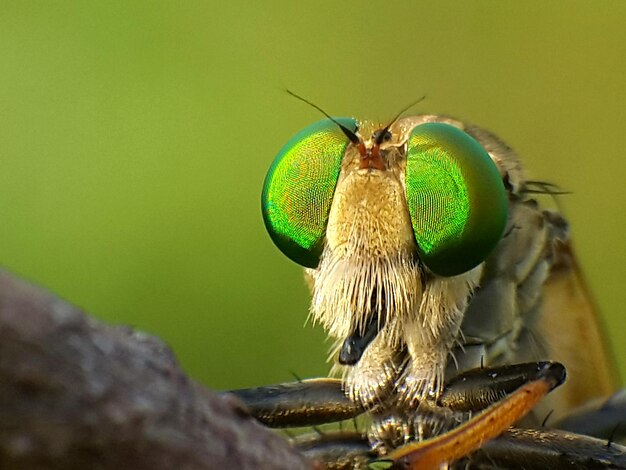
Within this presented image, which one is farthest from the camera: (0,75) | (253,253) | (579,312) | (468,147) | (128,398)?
(0,75)

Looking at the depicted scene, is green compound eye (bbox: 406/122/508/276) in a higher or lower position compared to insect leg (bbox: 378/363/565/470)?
higher

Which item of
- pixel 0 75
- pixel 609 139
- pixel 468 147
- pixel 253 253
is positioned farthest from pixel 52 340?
pixel 609 139

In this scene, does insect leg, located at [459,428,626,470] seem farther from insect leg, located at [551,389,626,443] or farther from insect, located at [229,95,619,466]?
insect leg, located at [551,389,626,443]

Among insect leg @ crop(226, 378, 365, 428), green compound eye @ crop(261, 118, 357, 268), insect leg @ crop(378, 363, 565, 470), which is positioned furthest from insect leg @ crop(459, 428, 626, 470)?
green compound eye @ crop(261, 118, 357, 268)

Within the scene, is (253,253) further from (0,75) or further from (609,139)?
(609,139)

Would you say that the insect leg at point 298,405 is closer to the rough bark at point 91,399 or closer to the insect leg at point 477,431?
the insect leg at point 477,431

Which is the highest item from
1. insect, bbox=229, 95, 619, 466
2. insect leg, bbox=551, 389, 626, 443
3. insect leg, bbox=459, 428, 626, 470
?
insect, bbox=229, 95, 619, 466

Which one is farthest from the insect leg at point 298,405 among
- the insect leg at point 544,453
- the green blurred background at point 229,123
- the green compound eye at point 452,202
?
the green blurred background at point 229,123
